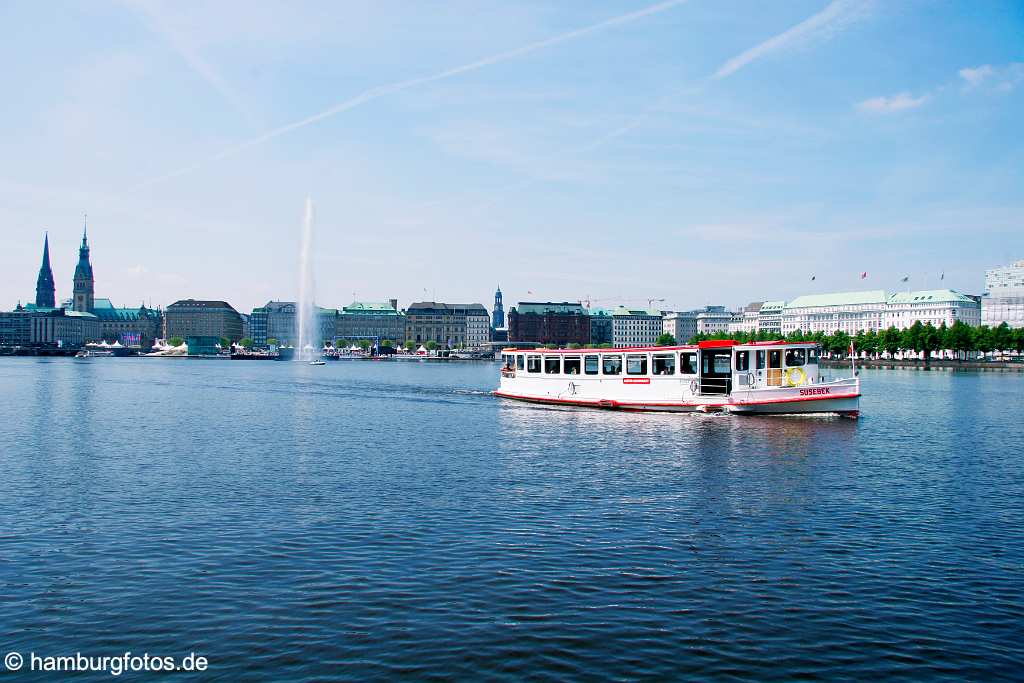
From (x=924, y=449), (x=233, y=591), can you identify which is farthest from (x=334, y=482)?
(x=924, y=449)

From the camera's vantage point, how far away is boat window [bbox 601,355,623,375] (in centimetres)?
6500

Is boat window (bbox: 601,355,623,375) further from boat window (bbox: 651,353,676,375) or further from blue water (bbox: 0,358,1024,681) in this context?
blue water (bbox: 0,358,1024,681)

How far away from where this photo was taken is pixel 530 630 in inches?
631

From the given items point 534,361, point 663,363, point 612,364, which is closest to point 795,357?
point 663,363

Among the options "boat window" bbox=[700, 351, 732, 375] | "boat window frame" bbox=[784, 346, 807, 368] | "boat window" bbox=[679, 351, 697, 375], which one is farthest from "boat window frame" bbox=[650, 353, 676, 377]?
"boat window frame" bbox=[784, 346, 807, 368]

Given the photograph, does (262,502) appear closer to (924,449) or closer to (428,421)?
(428,421)

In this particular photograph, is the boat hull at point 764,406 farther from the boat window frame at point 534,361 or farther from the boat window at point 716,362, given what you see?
the boat window frame at point 534,361

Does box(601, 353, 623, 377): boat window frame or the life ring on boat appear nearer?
the life ring on boat

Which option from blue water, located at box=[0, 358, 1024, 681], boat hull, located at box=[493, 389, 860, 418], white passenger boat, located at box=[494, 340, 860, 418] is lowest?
blue water, located at box=[0, 358, 1024, 681]

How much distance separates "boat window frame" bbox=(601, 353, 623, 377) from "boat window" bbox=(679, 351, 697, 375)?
226 inches

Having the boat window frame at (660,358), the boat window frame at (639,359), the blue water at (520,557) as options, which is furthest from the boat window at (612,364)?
the blue water at (520,557)

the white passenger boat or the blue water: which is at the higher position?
the white passenger boat

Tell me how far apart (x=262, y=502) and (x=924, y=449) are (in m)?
32.7

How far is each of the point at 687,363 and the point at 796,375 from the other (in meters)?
7.60
